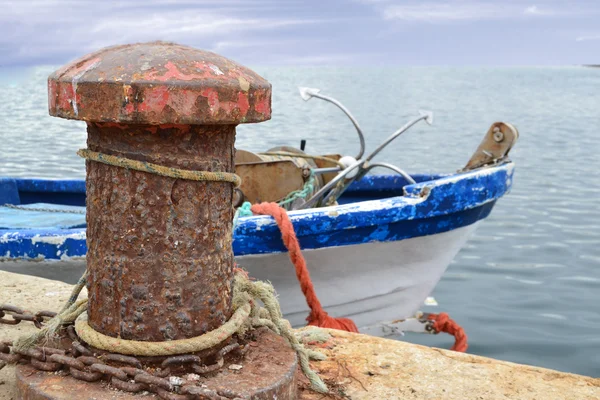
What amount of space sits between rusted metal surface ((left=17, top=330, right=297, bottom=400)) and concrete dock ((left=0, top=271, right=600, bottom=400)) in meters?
0.19

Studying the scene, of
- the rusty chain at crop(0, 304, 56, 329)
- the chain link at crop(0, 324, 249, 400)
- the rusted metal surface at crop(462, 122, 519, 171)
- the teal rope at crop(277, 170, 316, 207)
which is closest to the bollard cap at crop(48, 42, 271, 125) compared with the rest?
the chain link at crop(0, 324, 249, 400)

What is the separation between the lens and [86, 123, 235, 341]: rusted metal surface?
1.83 m

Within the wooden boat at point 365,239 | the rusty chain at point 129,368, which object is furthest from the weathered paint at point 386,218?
the rusty chain at point 129,368

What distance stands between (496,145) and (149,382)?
4.43 m

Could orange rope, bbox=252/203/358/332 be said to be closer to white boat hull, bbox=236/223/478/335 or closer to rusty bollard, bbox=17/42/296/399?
white boat hull, bbox=236/223/478/335

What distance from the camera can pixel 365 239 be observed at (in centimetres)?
450

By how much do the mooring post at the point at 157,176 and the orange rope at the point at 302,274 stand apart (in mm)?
2124

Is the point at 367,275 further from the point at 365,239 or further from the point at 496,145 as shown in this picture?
the point at 496,145

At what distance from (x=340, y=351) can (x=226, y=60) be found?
108 cm

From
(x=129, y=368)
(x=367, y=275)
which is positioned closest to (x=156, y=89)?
(x=129, y=368)

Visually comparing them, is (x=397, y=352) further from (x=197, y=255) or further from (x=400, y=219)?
(x=400, y=219)

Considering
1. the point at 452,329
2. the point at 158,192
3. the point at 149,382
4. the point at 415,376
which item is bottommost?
the point at 452,329

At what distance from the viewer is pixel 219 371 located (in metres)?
1.91

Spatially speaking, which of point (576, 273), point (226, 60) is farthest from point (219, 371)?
point (576, 273)
